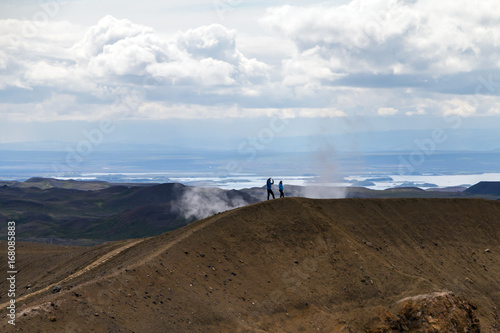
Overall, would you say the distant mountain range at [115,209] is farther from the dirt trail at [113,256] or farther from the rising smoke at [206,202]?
the dirt trail at [113,256]

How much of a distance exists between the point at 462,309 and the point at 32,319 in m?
17.6

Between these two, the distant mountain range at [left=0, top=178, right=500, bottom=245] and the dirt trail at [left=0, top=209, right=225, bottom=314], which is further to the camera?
the distant mountain range at [left=0, top=178, right=500, bottom=245]

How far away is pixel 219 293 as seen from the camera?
2366cm

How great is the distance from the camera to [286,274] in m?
25.9

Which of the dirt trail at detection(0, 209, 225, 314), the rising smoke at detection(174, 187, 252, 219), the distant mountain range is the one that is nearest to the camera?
the dirt trail at detection(0, 209, 225, 314)

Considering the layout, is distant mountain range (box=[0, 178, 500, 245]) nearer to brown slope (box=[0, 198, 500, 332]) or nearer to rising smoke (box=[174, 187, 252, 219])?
rising smoke (box=[174, 187, 252, 219])

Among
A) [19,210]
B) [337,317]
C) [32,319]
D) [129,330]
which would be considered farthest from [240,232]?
[19,210]

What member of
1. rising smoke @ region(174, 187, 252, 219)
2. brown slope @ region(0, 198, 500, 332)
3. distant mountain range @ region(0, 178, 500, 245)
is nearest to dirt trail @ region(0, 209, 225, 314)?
brown slope @ region(0, 198, 500, 332)

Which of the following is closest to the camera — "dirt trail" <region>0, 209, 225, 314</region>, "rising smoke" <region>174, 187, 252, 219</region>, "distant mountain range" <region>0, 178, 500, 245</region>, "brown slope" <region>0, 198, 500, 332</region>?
"brown slope" <region>0, 198, 500, 332</region>

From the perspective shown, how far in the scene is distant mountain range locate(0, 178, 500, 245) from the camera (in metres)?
88.6

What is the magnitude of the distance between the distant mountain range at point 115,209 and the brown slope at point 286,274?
2145 inches

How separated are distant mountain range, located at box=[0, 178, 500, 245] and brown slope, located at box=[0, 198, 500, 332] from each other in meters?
54.5

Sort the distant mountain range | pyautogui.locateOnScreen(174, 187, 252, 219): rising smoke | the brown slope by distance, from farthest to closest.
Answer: pyautogui.locateOnScreen(174, 187, 252, 219): rising smoke
the distant mountain range
the brown slope

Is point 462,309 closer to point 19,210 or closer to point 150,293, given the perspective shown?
point 150,293
